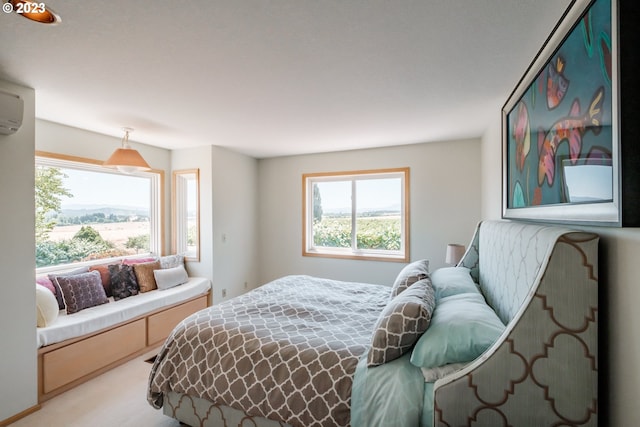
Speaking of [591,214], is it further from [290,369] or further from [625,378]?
[290,369]

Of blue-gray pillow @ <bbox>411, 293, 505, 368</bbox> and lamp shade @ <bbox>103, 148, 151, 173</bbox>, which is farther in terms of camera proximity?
lamp shade @ <bbox>103, 148, 151, 173</bbox>

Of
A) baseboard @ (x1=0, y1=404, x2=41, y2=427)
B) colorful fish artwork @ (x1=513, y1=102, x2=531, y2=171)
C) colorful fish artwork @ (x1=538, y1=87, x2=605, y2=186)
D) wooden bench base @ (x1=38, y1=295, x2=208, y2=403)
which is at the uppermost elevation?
colorful fish artwork @ (x1=513, y1=102, x2=531, y2=171)

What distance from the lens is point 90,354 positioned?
266 cm

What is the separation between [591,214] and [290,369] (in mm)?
1528

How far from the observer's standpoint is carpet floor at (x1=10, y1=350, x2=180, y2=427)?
2076mm

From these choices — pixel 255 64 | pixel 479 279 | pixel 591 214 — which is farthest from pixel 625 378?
pixel 255 64

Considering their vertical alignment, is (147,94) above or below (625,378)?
above

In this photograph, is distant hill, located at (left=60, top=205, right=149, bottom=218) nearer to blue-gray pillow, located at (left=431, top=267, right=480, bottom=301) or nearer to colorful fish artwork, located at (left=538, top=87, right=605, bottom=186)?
blue-gray pillow, located at (left=431, top=267, right=480, bottom=301)

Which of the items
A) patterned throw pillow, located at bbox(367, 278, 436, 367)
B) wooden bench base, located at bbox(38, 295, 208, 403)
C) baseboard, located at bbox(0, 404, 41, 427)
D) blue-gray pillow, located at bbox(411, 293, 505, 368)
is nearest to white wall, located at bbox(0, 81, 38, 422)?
baseboard, located at bbox(0, 404, 41, 427)

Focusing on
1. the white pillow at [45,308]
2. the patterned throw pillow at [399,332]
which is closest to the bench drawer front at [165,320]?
the white pillow at [45,308]

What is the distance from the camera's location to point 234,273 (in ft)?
14.6

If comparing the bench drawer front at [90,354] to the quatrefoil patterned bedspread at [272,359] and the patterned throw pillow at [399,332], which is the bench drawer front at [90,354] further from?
the patterned throw pillow at [399,332]

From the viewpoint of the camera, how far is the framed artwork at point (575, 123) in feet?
2.99

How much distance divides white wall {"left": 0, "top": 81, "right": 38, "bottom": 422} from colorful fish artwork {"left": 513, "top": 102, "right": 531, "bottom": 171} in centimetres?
349
